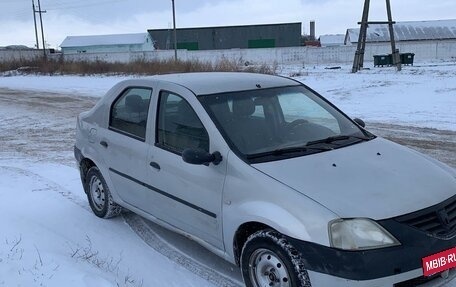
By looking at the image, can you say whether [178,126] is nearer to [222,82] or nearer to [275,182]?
[222,82]

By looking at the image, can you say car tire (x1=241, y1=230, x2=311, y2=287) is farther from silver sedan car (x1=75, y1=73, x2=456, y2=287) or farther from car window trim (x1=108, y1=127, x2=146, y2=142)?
car window trim (x1=108, y1=127, x2=146, y2=142)

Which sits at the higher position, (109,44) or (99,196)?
(109,44)

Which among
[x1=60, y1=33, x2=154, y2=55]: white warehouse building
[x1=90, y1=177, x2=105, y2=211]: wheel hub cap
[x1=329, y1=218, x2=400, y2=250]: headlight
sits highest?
[x1=60, y1=33, x2=154, y2=55]: white warehouse building

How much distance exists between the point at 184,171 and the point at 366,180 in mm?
1433

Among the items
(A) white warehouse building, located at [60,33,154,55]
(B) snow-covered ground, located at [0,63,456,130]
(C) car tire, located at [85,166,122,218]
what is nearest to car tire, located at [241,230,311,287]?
(C) car tire, located at [85,166,122,218]

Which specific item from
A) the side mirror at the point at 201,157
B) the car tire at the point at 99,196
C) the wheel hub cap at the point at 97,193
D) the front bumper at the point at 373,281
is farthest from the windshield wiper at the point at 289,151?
the wheel hub cap at the point at 97,193

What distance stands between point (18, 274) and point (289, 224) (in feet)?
6.91

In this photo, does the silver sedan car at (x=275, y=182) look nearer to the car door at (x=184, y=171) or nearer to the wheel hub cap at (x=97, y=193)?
the car door at (x=184, y=171)

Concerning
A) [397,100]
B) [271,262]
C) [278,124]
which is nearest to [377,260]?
[271,262]

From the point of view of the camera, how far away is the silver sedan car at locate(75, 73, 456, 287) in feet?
9.91

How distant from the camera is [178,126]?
426 cm

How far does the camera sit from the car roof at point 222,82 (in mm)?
4309

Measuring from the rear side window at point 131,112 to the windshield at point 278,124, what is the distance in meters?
0.81

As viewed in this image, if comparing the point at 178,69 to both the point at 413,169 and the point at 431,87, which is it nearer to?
the point at 431,87
